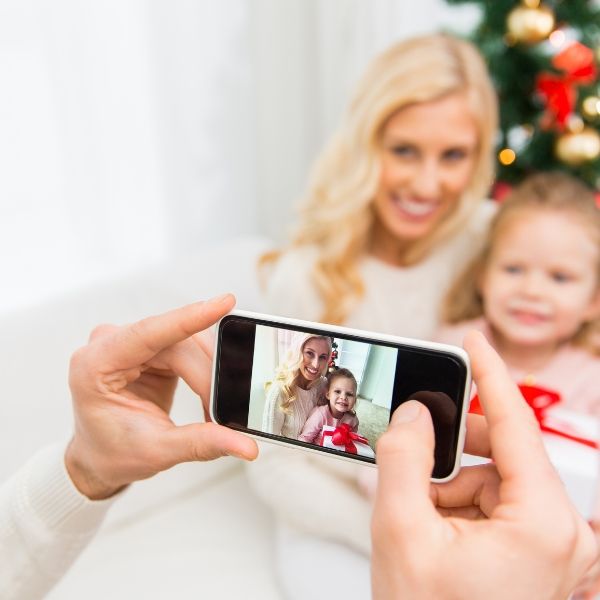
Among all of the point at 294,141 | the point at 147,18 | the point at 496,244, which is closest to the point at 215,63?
the point at 147,18

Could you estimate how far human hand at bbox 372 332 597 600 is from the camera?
17.1 inches

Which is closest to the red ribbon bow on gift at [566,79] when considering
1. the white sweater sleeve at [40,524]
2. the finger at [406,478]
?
the finger at [406,478]

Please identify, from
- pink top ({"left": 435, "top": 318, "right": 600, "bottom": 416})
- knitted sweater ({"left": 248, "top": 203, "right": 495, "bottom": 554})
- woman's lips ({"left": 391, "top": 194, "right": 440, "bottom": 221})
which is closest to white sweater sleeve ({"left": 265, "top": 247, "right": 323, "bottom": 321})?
knitted sweater ({"left": 248, "top": 203, "right": 495, "bottom": 554})

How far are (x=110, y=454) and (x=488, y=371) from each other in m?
0.40

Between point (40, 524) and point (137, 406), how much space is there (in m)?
0.19

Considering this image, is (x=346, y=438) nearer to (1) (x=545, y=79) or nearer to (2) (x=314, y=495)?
(2) (x=314, y=495)

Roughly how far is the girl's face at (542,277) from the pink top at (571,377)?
2.1 inches

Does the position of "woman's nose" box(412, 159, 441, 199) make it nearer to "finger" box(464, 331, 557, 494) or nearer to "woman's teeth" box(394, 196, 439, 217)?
"woman's teeth" box(394, 196, 439, 217)

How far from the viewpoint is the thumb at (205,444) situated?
1.92ft

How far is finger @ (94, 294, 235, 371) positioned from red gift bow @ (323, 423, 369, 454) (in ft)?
0.54

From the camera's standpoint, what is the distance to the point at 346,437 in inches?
23.8

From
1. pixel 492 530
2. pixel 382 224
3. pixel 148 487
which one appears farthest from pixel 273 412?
pixel 382 224

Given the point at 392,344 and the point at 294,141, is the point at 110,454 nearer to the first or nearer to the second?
the point at 392,344

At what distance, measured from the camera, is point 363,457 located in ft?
1.97
